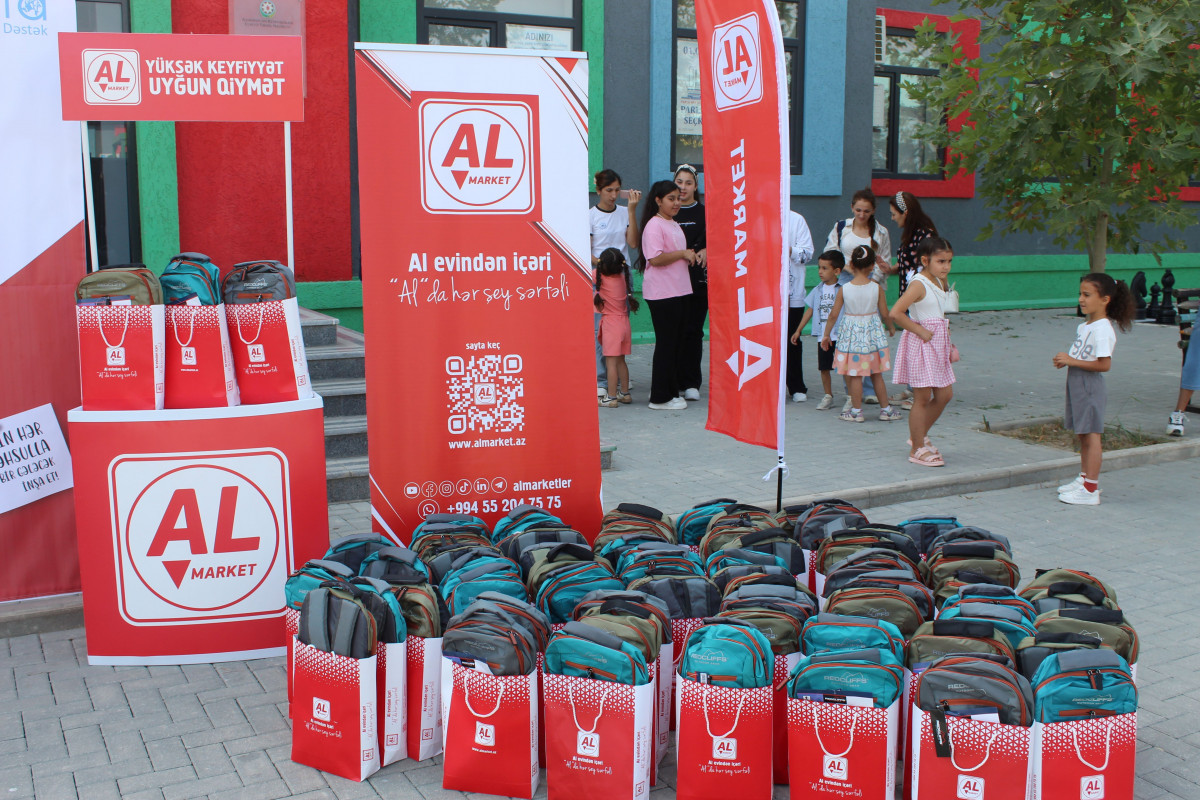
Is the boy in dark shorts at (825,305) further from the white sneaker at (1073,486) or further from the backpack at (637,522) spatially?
the backpack at (637,522)

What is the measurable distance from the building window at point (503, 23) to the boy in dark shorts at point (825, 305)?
4.38m

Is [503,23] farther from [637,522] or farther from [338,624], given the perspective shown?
[338,624]

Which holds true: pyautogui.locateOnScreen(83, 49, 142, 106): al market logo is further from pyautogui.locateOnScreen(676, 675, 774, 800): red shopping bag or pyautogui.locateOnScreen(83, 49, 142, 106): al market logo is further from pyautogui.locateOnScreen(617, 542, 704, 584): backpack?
pyautogui.locateOnScreen(676, 675, 774, 800): red shopping bag

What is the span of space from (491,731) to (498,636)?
31 centimetres

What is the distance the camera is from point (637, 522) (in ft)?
16.3

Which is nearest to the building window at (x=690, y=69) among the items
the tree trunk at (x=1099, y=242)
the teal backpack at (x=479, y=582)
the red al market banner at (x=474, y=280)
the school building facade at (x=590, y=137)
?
the school building facade at (x=590, y=137)

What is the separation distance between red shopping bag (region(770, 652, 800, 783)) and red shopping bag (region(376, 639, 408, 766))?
4.26 ft

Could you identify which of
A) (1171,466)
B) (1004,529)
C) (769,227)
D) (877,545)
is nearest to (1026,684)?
(877,545)

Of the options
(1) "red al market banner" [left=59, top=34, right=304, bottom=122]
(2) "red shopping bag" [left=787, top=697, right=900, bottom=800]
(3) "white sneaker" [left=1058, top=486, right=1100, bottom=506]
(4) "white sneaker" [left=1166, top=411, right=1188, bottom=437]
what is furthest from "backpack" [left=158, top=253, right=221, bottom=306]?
(4) "white sneaker" [left=1166, top=411, right=1188, bottom=437]

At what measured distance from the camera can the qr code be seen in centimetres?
517

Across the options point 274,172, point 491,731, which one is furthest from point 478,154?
point 274,172

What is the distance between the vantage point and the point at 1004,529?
6730 millimetres

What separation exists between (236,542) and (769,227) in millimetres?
2768

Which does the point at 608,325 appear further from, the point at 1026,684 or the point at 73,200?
the point at 1026,684
